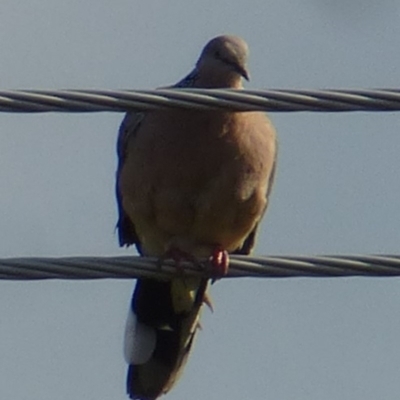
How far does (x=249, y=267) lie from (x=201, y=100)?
57 centimetres

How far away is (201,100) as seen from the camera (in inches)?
168

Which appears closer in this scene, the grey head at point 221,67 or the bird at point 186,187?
the bird at point 186,187

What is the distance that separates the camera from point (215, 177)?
6.24 m

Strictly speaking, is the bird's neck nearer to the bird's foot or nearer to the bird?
the bird

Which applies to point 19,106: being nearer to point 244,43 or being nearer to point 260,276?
point 260,276

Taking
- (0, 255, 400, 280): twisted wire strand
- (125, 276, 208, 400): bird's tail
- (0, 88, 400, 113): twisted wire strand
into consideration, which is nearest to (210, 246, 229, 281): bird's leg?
(125, 276, 208, 400): bird's tail

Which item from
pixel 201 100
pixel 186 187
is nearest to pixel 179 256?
pixel 186 187

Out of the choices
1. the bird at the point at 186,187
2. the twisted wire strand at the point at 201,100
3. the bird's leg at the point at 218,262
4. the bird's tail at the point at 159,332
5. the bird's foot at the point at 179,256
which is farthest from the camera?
the bird's tail at the point at 159,332

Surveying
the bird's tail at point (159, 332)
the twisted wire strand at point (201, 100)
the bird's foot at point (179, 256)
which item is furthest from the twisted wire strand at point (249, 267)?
the bird's tail at point (159, 332)

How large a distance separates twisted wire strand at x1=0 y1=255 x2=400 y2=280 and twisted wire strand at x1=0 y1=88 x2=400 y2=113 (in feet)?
1.48

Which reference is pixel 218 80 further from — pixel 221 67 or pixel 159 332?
pixel 159 332

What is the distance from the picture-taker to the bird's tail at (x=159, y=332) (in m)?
6.85

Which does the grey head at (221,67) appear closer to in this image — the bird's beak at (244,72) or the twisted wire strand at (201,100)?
the bird's beak at (244,72)

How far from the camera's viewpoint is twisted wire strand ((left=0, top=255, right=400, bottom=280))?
14.0 ft
